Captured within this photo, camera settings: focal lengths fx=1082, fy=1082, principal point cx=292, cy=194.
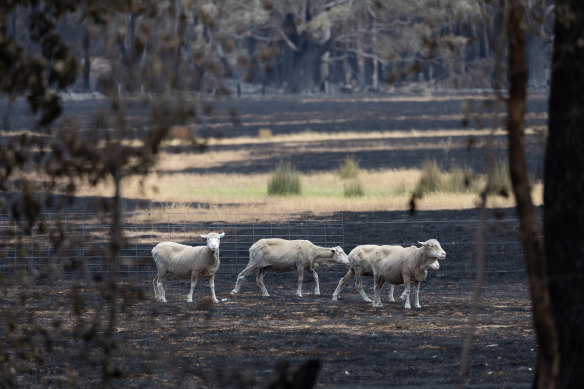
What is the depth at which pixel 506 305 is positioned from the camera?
13.5 metres

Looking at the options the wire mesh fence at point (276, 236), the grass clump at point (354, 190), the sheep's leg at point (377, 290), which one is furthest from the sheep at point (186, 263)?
the grass clump at point (354, 190)

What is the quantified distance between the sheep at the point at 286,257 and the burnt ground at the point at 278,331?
13.2 inches

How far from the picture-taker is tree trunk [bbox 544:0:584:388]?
6.24 meters

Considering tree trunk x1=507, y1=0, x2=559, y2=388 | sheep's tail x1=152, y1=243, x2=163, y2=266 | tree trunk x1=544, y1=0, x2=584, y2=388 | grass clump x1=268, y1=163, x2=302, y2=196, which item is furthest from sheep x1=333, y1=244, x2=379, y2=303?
grass clump x1=268, y1=163, x2=302, y2=196

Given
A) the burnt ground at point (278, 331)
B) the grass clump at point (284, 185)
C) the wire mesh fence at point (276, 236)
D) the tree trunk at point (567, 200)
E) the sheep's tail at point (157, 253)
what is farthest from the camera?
the grass clump at point (284, 185)

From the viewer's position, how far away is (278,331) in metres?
11.9

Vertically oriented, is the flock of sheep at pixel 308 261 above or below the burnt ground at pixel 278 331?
above

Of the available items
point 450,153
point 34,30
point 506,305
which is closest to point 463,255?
point 506,305

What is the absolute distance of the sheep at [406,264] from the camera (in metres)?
13.3

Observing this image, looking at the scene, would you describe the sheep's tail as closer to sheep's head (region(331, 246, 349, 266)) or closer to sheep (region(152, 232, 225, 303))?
sheep (region(152, 232, 225, 303))

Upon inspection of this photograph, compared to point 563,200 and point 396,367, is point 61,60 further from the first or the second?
point 396,367

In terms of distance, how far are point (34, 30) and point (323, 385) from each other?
4337 millimetres

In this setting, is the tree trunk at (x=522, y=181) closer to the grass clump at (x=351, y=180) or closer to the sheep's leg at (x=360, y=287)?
the sheep's leg at (x=360, y=287)

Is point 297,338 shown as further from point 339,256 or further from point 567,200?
point 567,200
